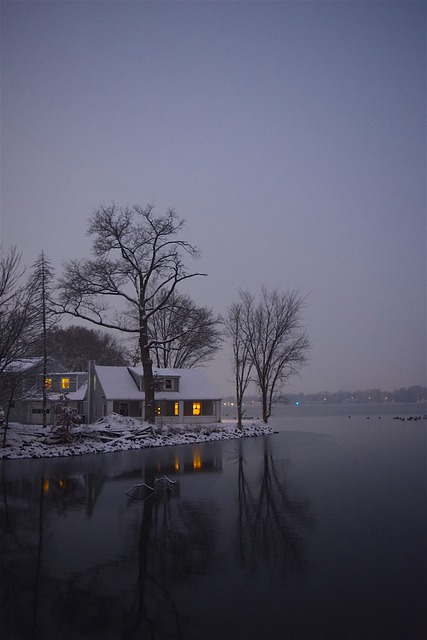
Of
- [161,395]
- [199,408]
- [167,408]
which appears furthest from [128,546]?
[199,408]

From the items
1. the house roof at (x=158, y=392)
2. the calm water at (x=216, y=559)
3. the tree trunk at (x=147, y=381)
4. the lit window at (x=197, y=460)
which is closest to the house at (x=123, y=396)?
the house roof at (x=158, y=392)

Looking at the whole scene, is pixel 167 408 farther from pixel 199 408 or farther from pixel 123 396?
pixel 123 396

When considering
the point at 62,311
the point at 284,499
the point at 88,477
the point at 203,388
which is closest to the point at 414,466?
the point at 284,499

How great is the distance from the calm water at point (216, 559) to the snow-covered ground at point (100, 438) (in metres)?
8.96

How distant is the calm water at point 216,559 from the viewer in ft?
21.7

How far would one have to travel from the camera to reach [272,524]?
37.9 feet

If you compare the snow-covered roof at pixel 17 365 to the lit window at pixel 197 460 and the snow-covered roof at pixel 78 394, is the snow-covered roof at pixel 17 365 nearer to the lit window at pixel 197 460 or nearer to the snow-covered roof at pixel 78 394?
the lit window at pixel 197 460

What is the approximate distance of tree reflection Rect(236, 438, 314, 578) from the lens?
9070 millimetres

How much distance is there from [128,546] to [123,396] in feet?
111

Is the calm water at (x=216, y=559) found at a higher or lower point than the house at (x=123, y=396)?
lower

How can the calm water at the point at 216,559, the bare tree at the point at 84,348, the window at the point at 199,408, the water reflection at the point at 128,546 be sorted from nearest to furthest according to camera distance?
1. the calm water at the point at 216,559
2. the water reflection at the point at 128,546
3. the window at the point at 199,408
4. the bare tree at the point at 84,348

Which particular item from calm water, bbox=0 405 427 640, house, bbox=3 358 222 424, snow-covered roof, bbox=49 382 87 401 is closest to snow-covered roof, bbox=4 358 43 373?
calm water, bbox=0 405 427 640

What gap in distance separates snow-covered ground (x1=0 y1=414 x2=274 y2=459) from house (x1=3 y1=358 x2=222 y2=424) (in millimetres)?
5835

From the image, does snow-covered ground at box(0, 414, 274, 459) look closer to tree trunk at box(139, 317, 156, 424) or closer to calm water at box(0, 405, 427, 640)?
tree trunk at box(139, 317, 156, 424)
